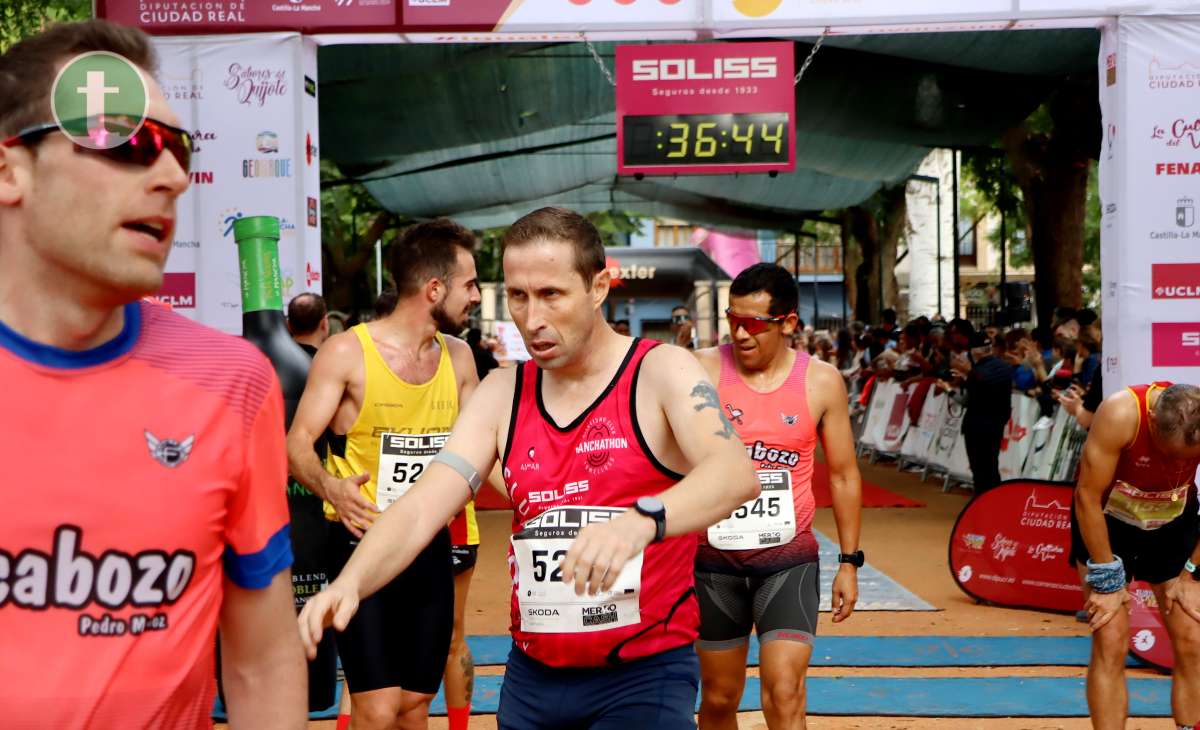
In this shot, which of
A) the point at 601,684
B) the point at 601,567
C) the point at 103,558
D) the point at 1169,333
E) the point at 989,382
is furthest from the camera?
the point at 989,382

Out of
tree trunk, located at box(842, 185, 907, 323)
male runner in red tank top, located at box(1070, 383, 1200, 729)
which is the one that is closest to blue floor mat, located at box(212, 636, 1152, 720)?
male runner in red tank top, located at box(1070, 383, 1200, 729)

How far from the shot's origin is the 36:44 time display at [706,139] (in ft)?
33.3

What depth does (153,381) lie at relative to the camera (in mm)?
1871

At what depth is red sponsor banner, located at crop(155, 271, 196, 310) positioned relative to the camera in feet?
28.3

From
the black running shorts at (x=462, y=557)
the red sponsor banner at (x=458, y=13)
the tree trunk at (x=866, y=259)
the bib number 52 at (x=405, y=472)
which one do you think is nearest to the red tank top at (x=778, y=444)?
the black running shorts at (x=462, y=557)

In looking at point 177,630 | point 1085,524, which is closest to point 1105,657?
point 1085,524

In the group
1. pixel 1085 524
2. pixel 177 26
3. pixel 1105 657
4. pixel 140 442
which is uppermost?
pixel 177 26

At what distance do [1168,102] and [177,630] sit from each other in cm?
787

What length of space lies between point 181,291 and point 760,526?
15.3 feet

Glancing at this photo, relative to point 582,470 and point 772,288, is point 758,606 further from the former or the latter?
point 582,470

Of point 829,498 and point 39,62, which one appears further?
point 829,498

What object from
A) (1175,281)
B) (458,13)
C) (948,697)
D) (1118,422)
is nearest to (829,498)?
(1175,281)

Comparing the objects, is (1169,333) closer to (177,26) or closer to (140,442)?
(177,26)

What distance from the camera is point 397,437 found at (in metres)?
5.41
